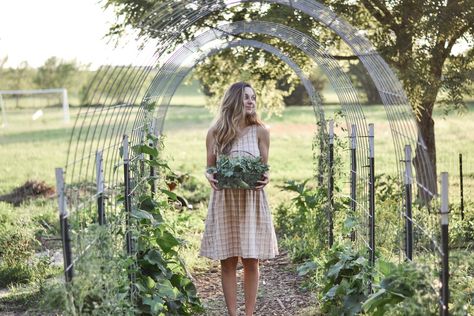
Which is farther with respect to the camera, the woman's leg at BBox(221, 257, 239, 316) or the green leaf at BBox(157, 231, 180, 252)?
the green leaf at BBox(157, 231, 180, 252)

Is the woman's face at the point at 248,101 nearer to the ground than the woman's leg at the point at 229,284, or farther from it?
farther from it

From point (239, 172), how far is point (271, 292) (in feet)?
6.57

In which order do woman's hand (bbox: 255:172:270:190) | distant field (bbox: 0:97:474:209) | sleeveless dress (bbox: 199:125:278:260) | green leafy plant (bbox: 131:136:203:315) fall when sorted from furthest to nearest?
distant field (bbox: 0:97:474:209) → sleeveless dress (bbox: 199:125:278:260) → woman's hand (bbox: 255:172:270:190) → green leafy plant (bbox: 131:136:203:315)

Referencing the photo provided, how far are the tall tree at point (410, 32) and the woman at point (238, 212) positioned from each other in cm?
362

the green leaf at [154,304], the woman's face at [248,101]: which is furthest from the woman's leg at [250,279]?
the woman's face at [248,101]

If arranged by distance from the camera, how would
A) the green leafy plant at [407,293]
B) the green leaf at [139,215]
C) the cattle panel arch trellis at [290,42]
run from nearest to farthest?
the green leafy plant at [407,293]
the green leaf at [139,215]
the cattle panel arch trellis at [290,42]

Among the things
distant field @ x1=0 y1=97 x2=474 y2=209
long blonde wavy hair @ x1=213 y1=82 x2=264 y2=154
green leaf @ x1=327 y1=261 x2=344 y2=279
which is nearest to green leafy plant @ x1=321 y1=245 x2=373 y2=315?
green leaf @ x1=327 y1=261 x2=344 y2=279

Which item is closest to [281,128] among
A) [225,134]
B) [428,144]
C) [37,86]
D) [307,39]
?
[37,86]

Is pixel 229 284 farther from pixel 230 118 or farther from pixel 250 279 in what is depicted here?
pixel 230 118

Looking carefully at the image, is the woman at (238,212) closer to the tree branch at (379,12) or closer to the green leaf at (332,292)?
the green leaf at (332,292)

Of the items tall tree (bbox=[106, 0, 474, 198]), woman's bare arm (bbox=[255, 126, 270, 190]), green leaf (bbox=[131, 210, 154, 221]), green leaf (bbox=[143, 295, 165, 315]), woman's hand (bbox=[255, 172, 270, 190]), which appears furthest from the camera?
tall tree (bbox=[106, 0, 474, 198])

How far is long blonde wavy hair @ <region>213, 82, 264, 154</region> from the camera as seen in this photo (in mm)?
5414

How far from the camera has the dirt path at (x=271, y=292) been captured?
20.5 ft

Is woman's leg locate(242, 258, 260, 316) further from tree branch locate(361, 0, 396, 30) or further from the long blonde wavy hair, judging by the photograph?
tree branch locate(361, 0, 396, 30)
